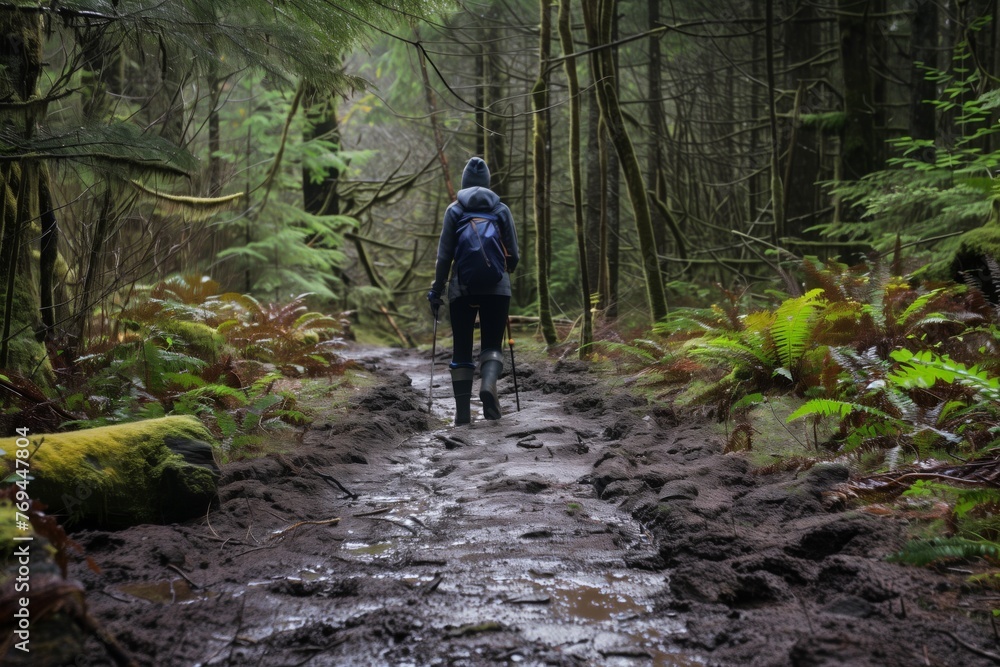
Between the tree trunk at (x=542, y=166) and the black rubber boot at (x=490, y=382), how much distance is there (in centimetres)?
447

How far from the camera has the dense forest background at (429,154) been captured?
19.1 feet

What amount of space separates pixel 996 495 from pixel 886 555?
61 cm

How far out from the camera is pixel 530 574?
3.50 meters

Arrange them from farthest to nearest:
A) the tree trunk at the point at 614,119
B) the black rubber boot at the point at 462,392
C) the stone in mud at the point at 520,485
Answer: the tree trunk at the point at 614,119, the black rubber boot at the point at 462,392, the stone in mud at the point at 520,485

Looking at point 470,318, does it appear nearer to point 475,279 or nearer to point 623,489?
point 475,279

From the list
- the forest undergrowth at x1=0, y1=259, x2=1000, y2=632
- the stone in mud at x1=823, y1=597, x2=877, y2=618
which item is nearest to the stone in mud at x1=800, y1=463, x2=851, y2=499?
the forest undergrowth at x1=0, y1=259, x2=1000, y2=632

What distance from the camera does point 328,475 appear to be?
5.42 m

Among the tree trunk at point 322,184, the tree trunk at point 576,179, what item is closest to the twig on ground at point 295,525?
the tree trunk at point 576,179

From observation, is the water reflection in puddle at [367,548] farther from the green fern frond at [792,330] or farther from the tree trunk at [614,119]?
the tree trunk at [614,119]

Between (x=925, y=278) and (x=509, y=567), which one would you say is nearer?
(x=509, y=567)

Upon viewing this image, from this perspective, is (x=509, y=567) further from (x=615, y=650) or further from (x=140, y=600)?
(x=140, y=600)

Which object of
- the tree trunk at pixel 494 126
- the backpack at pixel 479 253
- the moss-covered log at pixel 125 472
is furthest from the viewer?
the tree trunk at pixel 494 126

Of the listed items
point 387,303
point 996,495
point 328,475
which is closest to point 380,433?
point 328,475

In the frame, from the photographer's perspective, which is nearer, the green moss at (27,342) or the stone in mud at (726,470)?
the stone in mud at (726,470)
